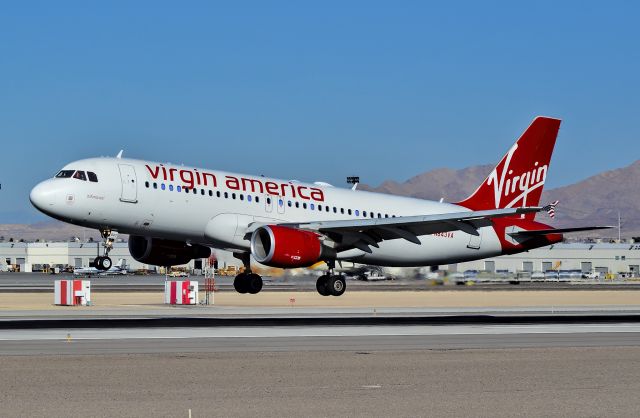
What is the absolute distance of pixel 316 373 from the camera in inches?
920

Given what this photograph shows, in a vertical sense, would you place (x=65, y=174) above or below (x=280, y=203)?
above

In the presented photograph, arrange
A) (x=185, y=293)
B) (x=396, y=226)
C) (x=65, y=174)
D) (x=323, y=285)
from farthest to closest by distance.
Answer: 1. (x=185, y=293)
2. (x=323, y=285)
3. (x=396, y=226)
4. (x=65, y=174)

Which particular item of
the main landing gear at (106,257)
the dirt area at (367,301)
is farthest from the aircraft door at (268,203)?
the main landing gear at (106,257)

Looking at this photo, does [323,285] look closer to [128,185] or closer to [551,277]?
[128,185]

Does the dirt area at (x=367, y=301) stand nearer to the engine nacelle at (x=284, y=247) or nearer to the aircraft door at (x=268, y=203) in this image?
the engine nacelle at (x=284, y=247)

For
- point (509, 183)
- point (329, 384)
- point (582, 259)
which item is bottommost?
point (329, 384)

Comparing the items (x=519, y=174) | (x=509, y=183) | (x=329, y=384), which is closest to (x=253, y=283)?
(x=509, y=183)

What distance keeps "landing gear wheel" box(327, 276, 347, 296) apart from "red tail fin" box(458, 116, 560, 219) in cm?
1099

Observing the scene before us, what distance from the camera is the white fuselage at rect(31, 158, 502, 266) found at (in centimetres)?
4916

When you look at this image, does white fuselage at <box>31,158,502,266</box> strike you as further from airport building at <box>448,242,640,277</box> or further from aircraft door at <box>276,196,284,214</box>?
airport building at <box>448,242,640,277</box>

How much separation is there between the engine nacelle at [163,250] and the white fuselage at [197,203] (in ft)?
8.38

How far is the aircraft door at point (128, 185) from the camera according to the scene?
163 ft

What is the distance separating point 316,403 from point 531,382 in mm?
5135

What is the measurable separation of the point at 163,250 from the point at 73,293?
5348 mm
